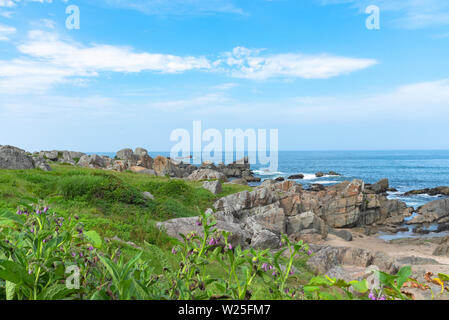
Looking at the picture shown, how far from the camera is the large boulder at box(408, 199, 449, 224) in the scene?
34.9 metres

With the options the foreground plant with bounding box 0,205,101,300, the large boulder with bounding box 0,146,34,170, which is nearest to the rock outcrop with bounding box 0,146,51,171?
the large boulder with bounding box 0,146,34,170

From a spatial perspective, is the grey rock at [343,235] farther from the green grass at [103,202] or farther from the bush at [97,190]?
the bush at [97,190]

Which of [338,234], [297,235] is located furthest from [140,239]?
[338,234]

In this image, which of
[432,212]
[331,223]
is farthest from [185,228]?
[432,212]

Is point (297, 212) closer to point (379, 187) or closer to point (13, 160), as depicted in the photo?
point (13, 160)

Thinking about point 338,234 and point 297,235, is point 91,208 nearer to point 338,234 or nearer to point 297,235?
point 297,235

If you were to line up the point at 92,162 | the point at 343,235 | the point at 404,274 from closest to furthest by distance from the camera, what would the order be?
the point at 404,274
the point at 343,235
the point at 92,162

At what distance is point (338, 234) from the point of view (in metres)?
25.8

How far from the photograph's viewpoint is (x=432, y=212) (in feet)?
120

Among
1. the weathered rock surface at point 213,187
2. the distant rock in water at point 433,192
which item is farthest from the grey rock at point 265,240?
the distant rock in water at point 433,192

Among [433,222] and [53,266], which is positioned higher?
[53,266]

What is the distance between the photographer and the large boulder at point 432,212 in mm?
34875

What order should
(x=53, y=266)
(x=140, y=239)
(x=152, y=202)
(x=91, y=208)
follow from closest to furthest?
(x=53, y=266), (x=140, y=239), (x=91, y=208), (x=152, y=202)
